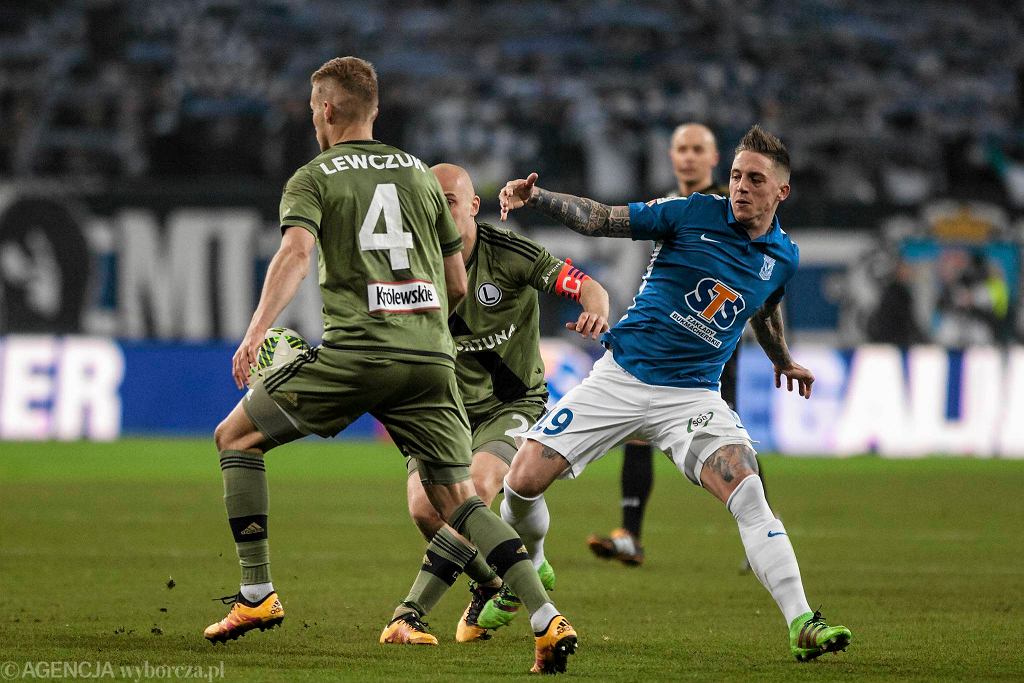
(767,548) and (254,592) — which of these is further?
(767,548)

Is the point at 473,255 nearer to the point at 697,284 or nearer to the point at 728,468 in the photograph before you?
the point at 697,284

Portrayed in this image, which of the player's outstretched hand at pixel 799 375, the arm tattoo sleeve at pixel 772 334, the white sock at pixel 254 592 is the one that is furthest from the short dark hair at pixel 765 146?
the white sock at pixel 254 592

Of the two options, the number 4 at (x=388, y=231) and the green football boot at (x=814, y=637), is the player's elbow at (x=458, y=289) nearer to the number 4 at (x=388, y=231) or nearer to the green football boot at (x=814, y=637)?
the number 4 at (x=388, y=231)

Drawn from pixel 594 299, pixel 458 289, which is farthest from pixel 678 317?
pixel 458 289

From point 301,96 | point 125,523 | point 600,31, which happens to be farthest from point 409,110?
point 125,523

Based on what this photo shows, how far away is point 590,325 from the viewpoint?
6.20m

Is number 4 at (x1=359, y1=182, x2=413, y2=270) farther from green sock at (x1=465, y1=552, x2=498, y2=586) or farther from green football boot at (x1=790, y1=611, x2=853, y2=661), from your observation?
green football boot at (x1=790, y1=611, x2=853, y2=661)

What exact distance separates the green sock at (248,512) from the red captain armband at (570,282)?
1.54m

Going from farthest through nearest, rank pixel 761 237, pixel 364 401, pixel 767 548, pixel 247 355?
pixel 761 237
pixel 767 548
pixel 364 401
pixel 247 355

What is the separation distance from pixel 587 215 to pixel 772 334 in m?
1.07

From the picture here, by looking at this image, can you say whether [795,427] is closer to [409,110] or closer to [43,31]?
[409,110]

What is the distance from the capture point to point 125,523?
1129 cm

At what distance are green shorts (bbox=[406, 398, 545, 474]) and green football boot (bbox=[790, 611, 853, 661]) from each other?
1.61m

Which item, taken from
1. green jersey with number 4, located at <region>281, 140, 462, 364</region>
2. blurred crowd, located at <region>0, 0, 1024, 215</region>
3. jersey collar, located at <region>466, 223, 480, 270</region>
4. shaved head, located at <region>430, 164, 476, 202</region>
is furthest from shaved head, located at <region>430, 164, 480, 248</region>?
blurred crowd, located at <region>0, 0, 1024, 215</region>
